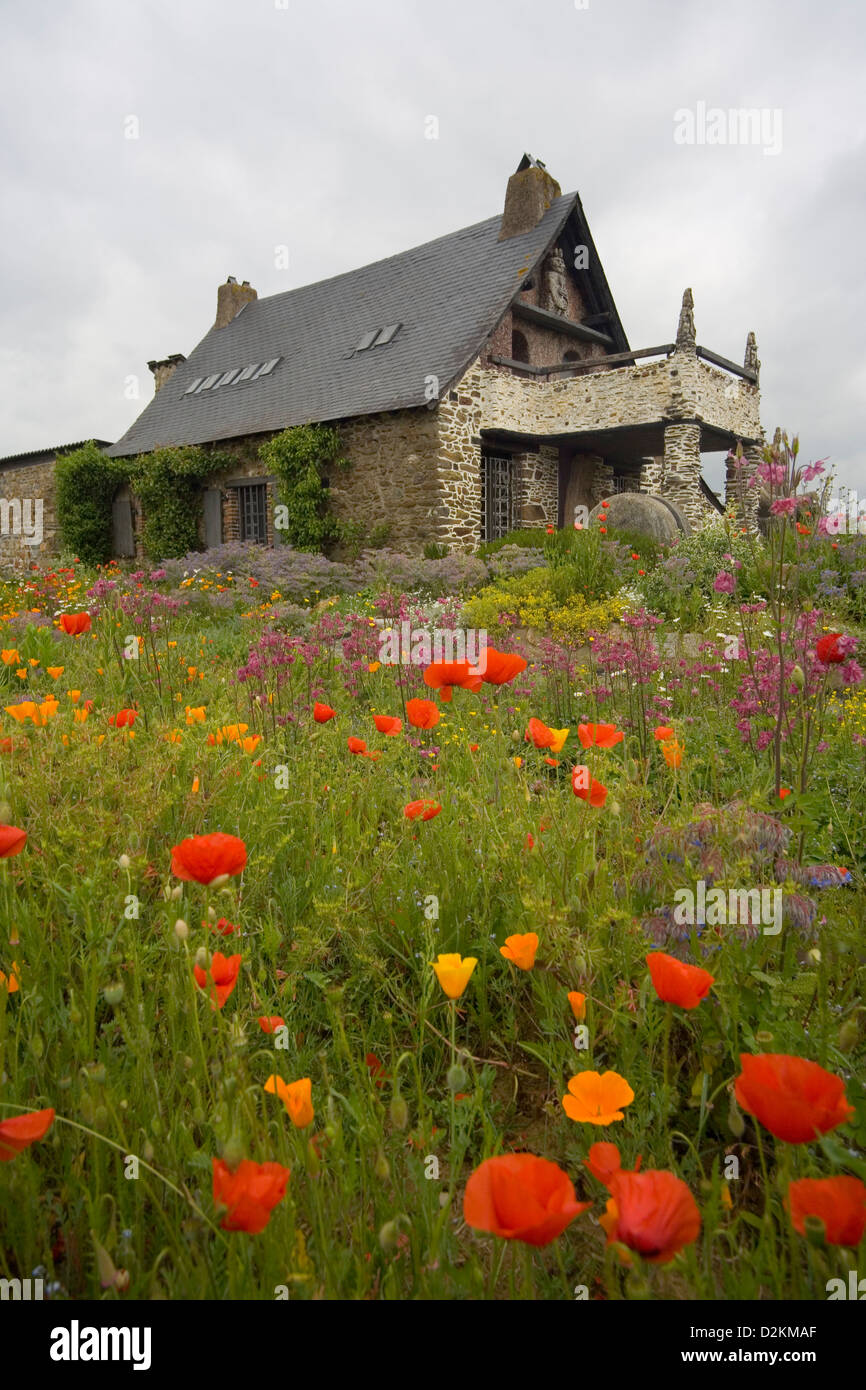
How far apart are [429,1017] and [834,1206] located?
3.91 ft

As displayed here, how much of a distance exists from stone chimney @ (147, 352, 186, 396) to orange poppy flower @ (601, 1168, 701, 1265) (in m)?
26.5

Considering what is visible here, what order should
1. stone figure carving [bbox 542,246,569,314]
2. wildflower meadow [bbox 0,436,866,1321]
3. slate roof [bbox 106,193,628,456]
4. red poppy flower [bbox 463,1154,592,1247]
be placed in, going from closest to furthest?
red poppy flower [bbox 463,1154,592,1247] → wildflower meadow [bbox 0,436,866,1321] → slate roof [bbox 106,193,628,456] → stone figure carving [bbox 542,246,569,314]

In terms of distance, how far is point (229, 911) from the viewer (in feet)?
6.49

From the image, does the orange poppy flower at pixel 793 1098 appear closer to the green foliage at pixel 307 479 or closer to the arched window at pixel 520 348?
the green foliage at pixel 307 479

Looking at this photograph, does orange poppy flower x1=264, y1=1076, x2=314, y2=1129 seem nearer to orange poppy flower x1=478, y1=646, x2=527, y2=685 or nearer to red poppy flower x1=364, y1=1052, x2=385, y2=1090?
red poppy flower x1=364, y1=1052, x2=385, y2=1090

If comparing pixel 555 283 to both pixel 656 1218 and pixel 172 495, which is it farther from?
pixel 656 1218

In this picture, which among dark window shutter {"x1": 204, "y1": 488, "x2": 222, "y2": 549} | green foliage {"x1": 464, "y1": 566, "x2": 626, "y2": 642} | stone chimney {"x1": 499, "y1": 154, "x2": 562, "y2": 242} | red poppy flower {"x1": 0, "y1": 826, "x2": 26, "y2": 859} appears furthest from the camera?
dark window shutter {"x1": 204, "y1": 488, "x2": 222, "y2": 549}

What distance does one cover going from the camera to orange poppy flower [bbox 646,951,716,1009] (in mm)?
1055

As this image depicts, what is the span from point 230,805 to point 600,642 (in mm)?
2360

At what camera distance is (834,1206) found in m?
0.79

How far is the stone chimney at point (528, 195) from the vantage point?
17.0 meters

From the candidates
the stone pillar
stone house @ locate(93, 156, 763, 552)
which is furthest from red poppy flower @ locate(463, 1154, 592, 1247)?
the stone pillar

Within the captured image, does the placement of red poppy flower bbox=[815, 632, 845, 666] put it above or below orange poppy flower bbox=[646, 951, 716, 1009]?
above

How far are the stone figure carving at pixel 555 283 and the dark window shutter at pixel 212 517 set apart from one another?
346 inches
